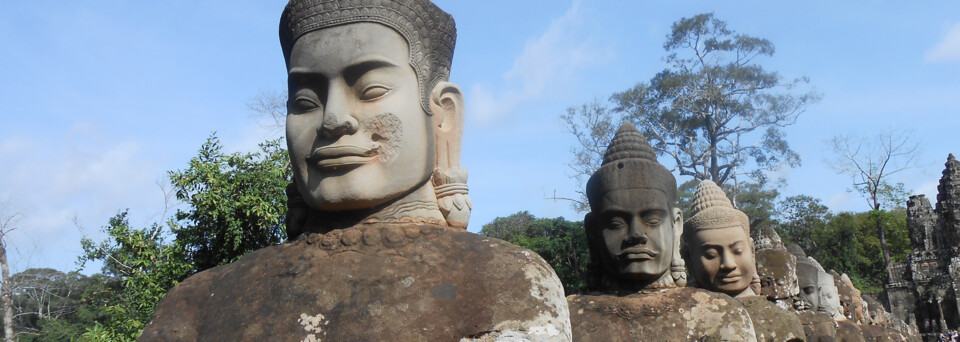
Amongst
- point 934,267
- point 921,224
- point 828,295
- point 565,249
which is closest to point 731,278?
point 828,295

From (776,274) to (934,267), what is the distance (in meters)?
20.5

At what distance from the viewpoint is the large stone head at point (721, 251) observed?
7.43 metres

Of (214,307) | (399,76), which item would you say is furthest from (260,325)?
(399,76)

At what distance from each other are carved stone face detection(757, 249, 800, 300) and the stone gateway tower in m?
15.7

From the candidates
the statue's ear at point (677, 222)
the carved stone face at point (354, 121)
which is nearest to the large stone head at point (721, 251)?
the statue's ear at point (677, 222)

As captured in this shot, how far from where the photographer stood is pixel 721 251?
297 inches

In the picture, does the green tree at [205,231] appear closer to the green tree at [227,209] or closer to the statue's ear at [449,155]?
the green tree at [227,209]

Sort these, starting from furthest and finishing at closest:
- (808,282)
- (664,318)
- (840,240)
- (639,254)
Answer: (840,240) → (808,282) → (639,254) → (664,318)

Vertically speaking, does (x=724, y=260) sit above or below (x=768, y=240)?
below

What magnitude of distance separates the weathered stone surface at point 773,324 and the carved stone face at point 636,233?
0.91 m

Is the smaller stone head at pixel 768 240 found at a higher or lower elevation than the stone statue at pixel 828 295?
higher

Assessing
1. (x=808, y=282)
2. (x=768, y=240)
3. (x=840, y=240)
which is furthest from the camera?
(x=840, y=240)

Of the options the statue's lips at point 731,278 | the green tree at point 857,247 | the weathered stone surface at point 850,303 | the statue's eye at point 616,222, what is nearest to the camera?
the statue's eye at point 616,222

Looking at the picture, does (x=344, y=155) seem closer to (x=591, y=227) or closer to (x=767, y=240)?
(x=591, y=227)
